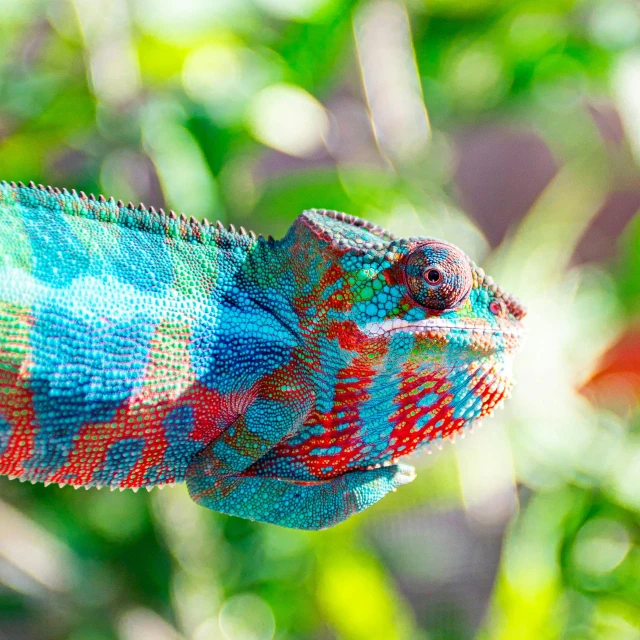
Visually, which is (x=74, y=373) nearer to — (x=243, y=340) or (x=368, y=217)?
(x=243, y=340)

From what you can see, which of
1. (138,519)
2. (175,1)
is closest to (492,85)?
(175,1)

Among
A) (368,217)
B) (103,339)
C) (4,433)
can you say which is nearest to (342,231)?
(103,339)

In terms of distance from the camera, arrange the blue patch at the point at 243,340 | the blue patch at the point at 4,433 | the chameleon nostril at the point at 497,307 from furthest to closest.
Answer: the chameleon nostril at the point at 497,307 → the blue patch at the point at 243,340 → the blue patch at the point at 4,433

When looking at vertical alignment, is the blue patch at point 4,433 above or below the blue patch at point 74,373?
below

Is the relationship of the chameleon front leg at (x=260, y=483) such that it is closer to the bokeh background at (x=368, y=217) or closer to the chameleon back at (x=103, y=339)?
the chameleon back at (x=103, y=339)

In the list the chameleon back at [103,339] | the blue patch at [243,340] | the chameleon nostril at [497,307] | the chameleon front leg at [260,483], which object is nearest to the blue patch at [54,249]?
the chameleon back at [103,339]

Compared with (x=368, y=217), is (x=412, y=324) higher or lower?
higher
